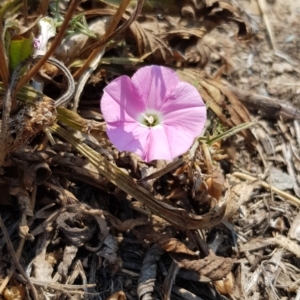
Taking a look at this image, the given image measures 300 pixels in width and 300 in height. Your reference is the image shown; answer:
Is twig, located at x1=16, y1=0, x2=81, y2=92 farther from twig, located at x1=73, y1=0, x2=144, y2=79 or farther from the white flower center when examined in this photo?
the white flower center

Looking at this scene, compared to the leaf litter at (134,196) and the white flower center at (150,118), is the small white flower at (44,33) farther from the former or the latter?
the white flower center at (150,118)

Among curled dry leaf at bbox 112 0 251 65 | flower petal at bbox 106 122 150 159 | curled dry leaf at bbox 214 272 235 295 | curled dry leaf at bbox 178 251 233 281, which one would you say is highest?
curled dry leaf at bbox 112 0 251 65

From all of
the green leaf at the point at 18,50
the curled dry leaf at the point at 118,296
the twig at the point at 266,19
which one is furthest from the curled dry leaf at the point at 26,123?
the twig at the point at 266,19

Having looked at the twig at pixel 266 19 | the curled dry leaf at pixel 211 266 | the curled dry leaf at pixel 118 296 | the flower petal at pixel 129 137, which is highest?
the flower petal at pixel 129 137

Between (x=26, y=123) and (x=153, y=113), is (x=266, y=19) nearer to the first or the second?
(x=153, y=113)

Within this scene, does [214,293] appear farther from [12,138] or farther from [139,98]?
[12,138]

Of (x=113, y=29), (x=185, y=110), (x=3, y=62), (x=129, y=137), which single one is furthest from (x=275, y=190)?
(x=3, y=62)

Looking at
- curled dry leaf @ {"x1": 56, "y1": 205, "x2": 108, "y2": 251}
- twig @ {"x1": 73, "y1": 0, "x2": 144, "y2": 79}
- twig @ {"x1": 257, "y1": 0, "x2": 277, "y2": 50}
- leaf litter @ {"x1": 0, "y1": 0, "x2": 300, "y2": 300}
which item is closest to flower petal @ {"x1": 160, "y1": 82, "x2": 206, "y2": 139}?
leaf litter @ {"x1": 0, "y1": 0, "x2": 300, "y2": 300}
